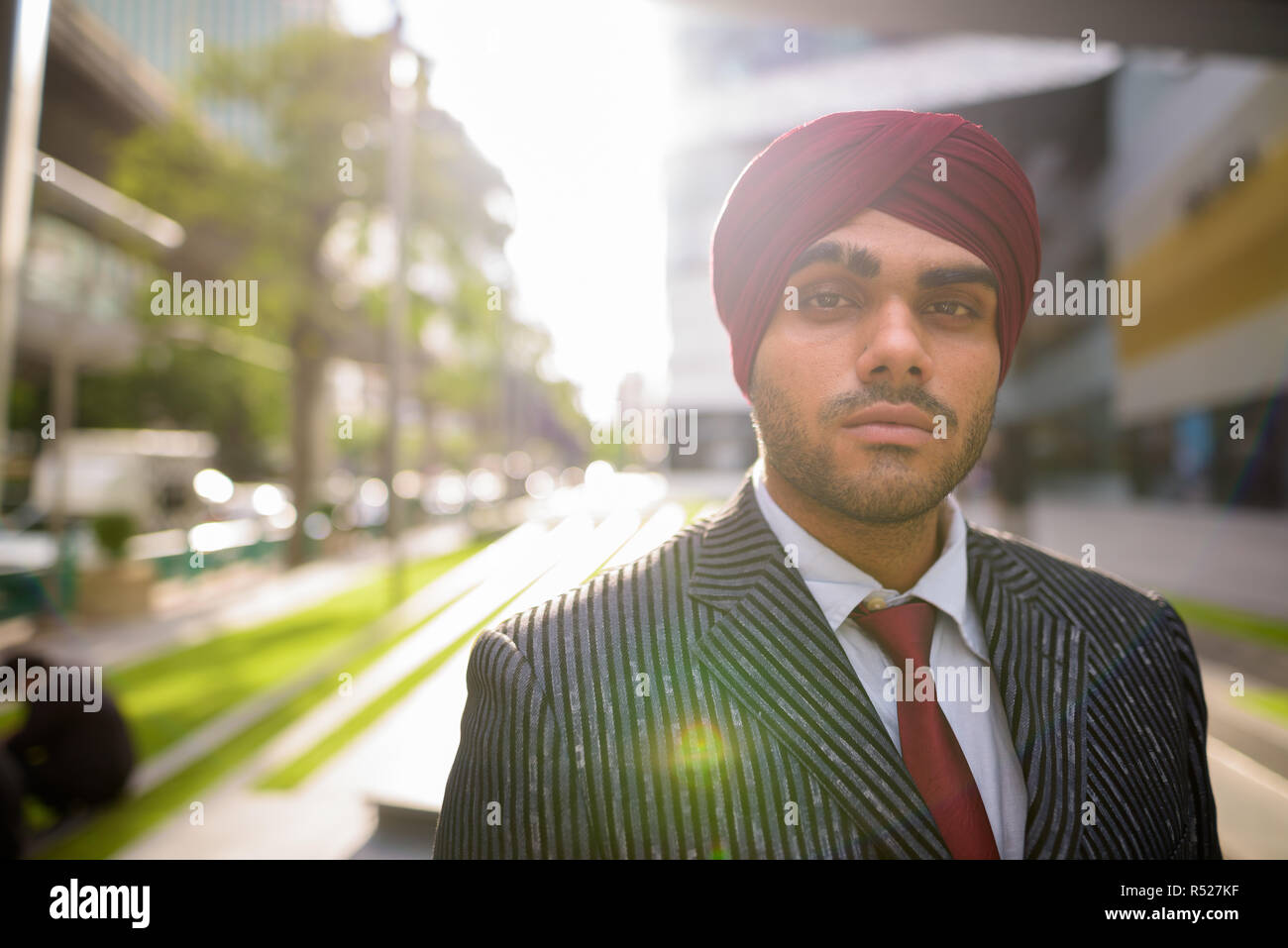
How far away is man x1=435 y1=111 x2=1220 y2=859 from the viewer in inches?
50.2

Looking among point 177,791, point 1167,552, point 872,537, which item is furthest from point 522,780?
point 1167,552

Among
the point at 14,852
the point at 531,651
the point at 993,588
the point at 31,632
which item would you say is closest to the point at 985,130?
the point at 993,588

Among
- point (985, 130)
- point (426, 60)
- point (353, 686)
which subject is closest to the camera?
point (985, 130)

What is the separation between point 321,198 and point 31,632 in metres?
6.79

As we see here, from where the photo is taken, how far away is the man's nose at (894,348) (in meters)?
1.26

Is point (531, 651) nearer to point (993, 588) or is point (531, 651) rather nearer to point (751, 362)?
point (751, 362)

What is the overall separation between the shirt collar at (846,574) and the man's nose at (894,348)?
0.29m

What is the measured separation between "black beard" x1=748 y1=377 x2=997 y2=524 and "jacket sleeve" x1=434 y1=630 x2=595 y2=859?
57 cm

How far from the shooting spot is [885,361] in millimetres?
1267

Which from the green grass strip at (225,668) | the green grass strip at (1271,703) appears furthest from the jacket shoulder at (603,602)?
the green grass strip at (1271,703)

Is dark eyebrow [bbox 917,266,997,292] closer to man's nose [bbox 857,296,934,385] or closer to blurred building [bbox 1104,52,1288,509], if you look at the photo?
man's nose [bbox 857,296,934,385]

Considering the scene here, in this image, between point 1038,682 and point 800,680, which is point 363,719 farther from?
point 1038,682

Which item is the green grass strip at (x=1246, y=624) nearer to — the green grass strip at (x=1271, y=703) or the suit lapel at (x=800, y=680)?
the green grass strip at (x=1271, y=703)
